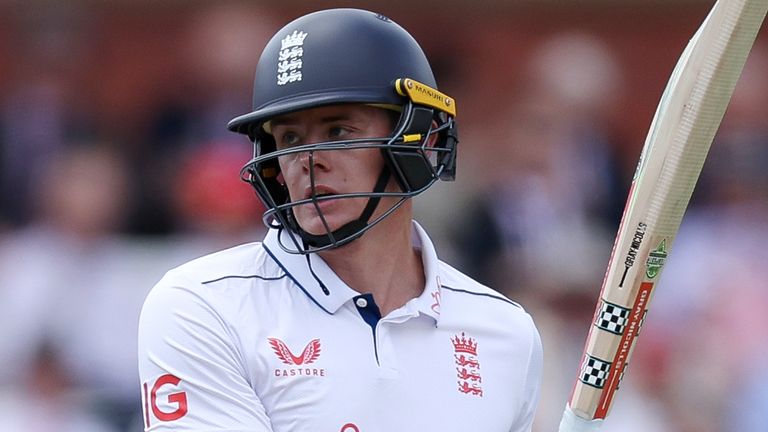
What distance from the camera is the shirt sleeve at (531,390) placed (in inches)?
110

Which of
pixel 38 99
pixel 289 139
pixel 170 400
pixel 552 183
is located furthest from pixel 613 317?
pixel 38 99

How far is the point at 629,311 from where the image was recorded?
2.62 m

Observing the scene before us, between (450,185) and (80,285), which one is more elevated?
(450,185)

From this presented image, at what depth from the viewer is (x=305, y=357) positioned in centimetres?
252

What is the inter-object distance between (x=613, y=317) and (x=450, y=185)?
10.8 feet

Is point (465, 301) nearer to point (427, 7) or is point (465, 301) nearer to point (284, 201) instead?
point (284, 201)

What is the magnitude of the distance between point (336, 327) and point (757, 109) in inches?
161

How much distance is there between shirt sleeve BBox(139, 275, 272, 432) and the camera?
2459mm

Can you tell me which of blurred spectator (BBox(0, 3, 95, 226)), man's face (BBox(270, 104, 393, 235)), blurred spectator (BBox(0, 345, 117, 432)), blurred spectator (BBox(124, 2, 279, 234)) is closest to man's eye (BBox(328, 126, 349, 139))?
man's face (BBox(270, 104, 393, 235))

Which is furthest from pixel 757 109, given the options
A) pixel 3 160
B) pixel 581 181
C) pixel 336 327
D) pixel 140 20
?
pixel 336 327

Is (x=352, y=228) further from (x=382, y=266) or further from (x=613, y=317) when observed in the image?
(x=613, y=317)

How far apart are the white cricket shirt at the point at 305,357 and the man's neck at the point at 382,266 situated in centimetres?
5

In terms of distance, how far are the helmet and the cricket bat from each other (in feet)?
1.58

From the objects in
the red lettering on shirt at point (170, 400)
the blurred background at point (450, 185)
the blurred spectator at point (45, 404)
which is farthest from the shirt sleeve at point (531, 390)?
the blurred spectator at point (45, 404)
